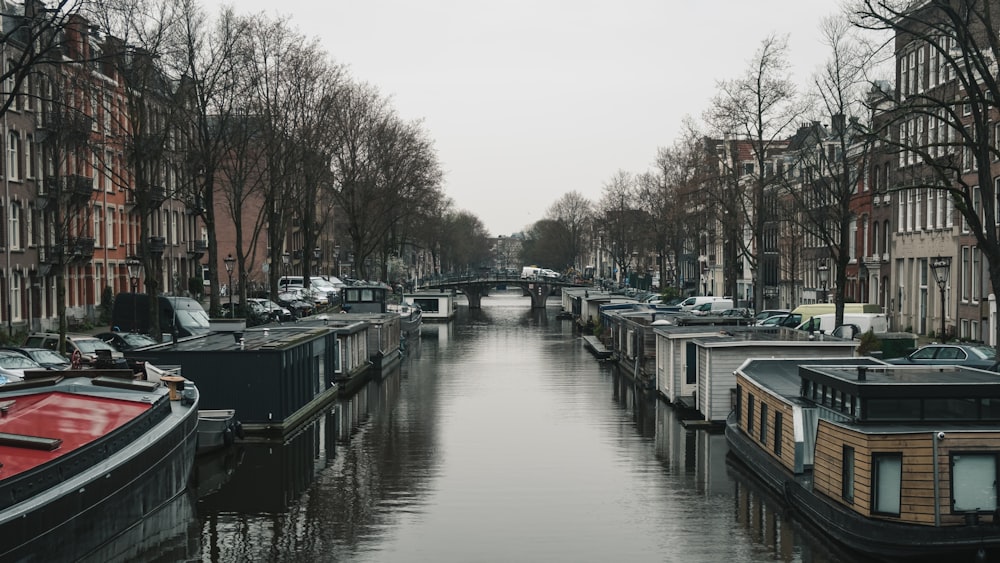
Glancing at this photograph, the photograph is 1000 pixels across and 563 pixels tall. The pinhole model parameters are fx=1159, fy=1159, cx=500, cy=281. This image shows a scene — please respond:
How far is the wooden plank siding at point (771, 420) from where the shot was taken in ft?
77.2

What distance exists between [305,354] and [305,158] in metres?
28.7

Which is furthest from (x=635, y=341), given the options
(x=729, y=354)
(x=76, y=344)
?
(x=76, y=344)

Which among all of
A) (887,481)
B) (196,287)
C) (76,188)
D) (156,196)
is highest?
(156,196)

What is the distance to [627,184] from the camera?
119875 millimetres

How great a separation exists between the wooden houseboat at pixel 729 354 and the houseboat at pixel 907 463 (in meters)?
9.87

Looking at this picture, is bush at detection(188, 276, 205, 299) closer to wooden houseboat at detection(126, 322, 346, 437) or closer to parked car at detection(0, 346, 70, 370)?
parked car at detection(0, 346, 70, 370)

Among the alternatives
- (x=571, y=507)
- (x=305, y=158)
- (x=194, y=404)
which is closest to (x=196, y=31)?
(x=305, y=158)

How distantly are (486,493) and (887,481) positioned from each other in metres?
10.0

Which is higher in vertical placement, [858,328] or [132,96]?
[132,96]

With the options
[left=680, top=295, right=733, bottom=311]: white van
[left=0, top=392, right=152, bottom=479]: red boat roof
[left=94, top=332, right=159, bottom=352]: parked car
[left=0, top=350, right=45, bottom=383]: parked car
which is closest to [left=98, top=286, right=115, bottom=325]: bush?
[left=94, top=332, right=159, bottom=352]: parked car

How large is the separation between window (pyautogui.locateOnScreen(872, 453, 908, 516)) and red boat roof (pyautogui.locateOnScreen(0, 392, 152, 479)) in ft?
41.3

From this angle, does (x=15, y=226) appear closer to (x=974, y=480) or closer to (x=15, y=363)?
(x=15, y=363)

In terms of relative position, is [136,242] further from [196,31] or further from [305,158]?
[196,31]

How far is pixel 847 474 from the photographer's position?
19.6 meters
